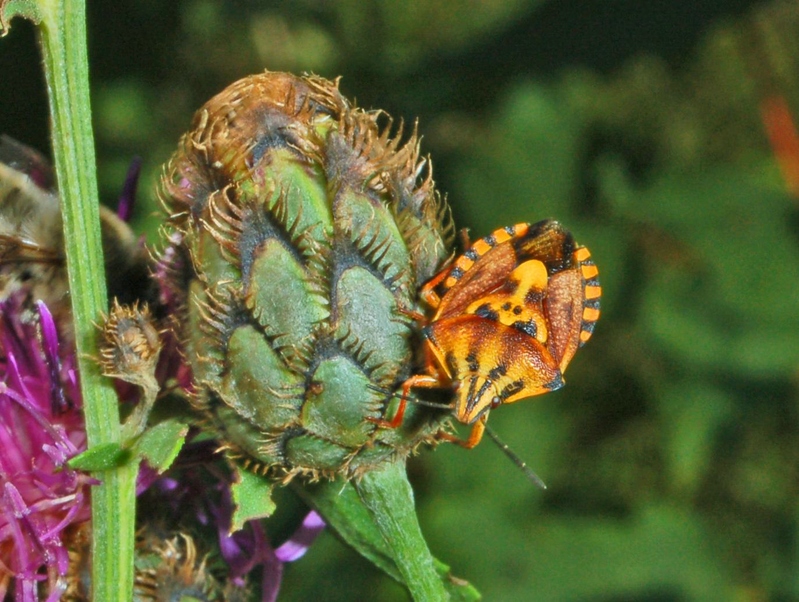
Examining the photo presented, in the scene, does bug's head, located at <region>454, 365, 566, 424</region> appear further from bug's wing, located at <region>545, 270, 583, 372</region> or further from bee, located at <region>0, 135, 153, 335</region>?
bee, located at <region>0, 135, 153, 335</region>

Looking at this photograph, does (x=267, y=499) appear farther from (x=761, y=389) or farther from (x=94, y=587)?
(x=761, y=389)

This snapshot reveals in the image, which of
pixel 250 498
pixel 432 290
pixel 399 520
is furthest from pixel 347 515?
pixel 432 290

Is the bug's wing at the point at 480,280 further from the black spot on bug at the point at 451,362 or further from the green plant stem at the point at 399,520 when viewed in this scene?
the green plant stem at the point at 399,520

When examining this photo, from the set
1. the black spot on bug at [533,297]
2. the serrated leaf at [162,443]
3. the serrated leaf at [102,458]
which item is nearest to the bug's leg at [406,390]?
the black spot on bug at [533,297]

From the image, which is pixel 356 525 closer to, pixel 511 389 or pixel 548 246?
pixel 511 389

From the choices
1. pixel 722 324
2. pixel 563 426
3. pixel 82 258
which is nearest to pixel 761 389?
pixel 722 324

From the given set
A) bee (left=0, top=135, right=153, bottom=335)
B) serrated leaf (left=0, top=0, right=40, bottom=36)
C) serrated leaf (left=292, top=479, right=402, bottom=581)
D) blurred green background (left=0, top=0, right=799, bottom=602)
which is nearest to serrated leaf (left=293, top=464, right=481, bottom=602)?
serrated leaf (left=292, top=479, right=402, bottom=581)

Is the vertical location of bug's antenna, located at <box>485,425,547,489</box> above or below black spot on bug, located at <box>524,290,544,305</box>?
below
